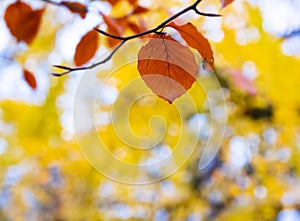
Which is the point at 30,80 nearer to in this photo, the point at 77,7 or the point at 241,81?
the point at 77,7

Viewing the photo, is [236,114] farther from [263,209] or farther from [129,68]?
[129,68]

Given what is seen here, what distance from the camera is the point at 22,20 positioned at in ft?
1.72

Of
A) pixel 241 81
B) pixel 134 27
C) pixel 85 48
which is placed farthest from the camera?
pixel 241 81

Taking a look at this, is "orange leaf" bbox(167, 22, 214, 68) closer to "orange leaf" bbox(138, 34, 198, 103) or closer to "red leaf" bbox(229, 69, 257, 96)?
"orange leaf" bbox(138, 34, 198, 103)

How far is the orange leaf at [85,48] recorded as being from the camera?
1.52 ft

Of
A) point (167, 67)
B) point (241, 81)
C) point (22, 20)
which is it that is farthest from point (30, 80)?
point (241, 81)

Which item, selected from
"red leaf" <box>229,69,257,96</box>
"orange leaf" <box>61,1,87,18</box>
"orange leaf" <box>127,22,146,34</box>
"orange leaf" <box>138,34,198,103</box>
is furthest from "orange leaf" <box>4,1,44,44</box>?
"red leaf" <box>229,69,257,96</box>

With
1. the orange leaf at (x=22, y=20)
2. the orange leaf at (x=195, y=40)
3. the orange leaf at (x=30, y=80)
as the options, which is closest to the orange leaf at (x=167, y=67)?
the orange leaf at (x=195, y=40)

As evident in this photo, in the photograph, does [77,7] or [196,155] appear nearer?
[77,7]

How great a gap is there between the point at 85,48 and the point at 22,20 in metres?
0.12

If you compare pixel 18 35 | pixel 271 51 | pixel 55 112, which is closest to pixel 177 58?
pixel 18 35

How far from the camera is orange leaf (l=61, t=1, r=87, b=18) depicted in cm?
51

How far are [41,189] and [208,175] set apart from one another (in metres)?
0.94

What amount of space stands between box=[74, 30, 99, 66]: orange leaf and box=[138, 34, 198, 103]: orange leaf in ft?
0.69
